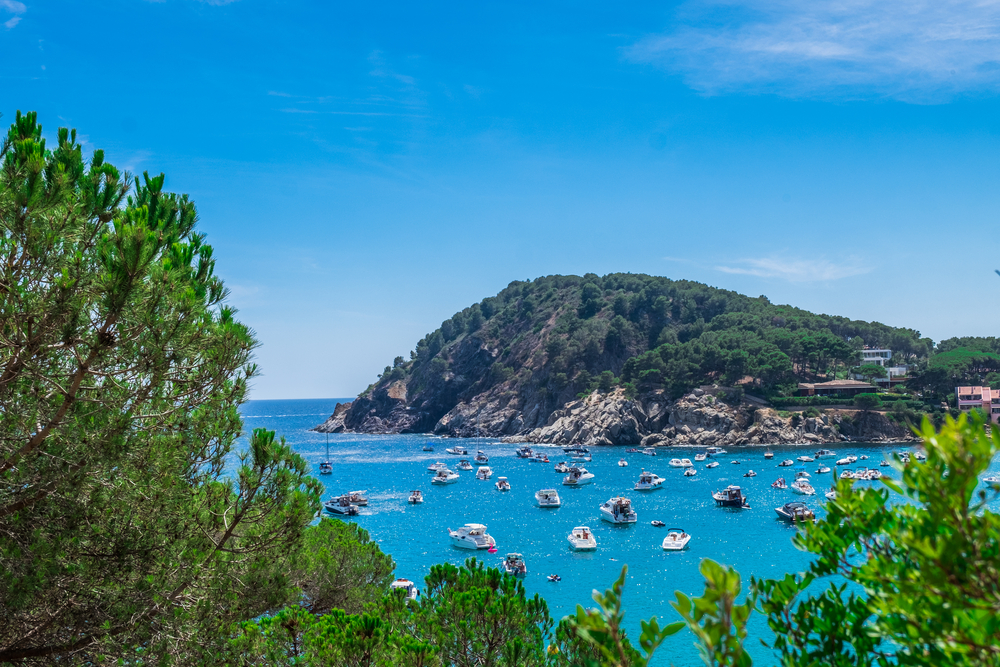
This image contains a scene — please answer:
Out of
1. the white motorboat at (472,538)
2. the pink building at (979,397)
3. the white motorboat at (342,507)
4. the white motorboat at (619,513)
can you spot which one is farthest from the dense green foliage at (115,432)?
the pink building at (979,397)

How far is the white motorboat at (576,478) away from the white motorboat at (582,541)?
20328 millimetres

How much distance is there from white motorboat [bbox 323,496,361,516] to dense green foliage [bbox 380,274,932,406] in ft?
176

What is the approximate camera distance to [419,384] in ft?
426

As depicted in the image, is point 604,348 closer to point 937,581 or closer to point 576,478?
point 576,478

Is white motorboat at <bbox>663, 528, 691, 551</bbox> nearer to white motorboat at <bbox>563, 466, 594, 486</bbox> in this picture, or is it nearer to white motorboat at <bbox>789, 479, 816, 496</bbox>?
white motorboat at <bbox>789, 479, 816, 496</bbox>

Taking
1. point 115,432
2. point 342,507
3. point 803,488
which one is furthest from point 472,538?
point 115,432

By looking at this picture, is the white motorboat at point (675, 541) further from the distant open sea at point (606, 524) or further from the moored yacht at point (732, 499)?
the moored yacht at point (732, 499)

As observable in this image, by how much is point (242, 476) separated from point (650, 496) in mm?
48436

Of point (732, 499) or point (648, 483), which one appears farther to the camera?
point (648, 483)

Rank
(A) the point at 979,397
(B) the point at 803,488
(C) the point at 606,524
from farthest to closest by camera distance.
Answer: (A) the point at 979,397 → (B) the point at 803,488 → (C) the point at 606,524

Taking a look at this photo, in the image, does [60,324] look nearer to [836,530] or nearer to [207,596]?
[207,596]

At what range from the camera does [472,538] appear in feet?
121

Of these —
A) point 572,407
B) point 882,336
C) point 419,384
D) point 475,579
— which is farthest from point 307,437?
point 475,579

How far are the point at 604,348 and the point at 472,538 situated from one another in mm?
73202
